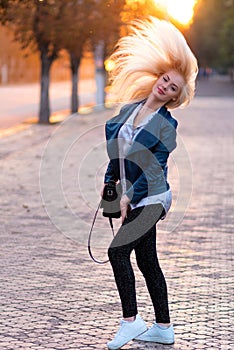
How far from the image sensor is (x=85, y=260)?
870 centimetres

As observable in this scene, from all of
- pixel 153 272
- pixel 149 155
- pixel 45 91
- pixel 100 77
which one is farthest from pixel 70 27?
pixel 100 77

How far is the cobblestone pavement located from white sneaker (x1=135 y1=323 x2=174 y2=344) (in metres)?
0.04

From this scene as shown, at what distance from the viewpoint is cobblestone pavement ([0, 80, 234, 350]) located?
20.2 ft

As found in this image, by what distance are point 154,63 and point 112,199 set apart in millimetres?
762

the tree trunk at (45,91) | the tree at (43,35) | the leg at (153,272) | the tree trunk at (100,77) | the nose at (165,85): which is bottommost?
the tree trunk at (100,77)

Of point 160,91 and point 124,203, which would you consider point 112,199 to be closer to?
point 124,203

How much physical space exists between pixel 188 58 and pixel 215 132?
22479 millimetres

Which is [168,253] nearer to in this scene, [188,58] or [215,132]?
[188,58]

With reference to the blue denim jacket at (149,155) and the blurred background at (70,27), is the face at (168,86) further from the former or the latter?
the blurred background at (70,27)

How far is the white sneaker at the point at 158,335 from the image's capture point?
5875mm

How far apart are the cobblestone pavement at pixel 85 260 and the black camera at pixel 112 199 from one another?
0.72 meters

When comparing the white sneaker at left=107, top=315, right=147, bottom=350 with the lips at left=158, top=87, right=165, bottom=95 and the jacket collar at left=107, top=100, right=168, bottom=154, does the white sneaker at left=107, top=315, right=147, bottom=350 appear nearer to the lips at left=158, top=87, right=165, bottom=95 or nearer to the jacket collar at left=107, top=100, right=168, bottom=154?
the jacket collar at left=107, top=100, right=168, bottom=154

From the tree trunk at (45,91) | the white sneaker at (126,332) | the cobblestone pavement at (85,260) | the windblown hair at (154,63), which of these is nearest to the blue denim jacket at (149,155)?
the windblown hair at (154,63)

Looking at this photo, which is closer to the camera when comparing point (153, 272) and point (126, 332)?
point (126, 332)
